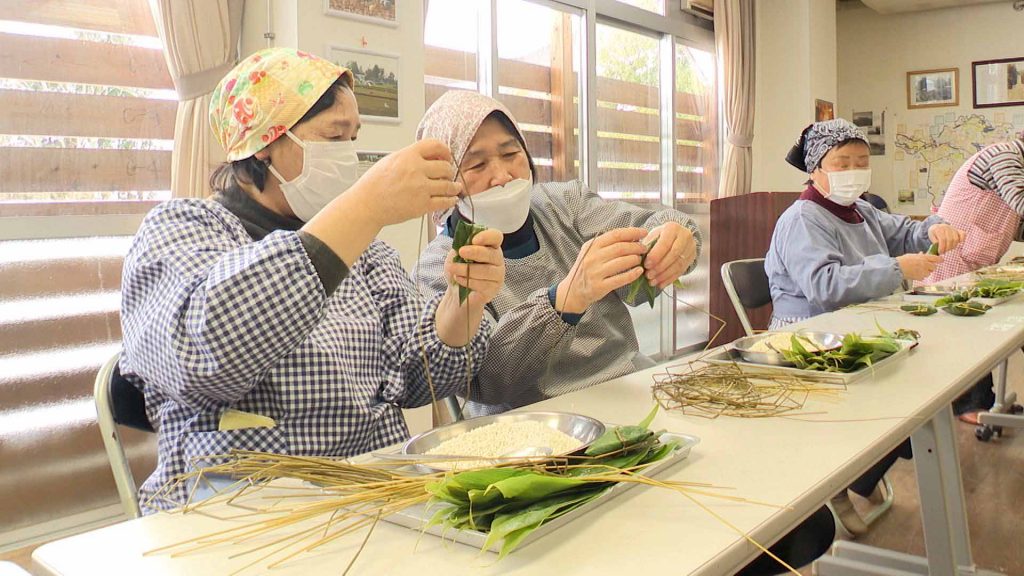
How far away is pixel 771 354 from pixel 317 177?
35.3 inches

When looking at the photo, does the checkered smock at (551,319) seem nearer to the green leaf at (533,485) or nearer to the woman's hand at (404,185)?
the woman's hand at (404,185)

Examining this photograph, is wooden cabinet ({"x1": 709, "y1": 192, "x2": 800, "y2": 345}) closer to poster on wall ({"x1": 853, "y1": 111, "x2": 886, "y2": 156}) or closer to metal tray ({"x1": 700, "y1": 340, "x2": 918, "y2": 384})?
poster on wall ({"x1": 853, "y1": 111, "x2": 886, "y2": 156})

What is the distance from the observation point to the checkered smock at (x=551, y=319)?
1527 mm

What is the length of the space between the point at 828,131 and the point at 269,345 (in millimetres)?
2457

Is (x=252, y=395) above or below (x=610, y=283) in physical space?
below

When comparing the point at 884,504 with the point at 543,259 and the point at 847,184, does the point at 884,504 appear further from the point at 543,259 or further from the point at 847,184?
the point at 543,259

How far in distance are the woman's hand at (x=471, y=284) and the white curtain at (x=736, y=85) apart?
4.86 metres

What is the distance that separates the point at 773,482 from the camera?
2.88 ft

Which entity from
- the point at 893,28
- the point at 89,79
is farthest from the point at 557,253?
the point at 893,28

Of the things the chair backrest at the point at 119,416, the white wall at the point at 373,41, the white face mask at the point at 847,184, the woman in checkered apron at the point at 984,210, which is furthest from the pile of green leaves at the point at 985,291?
the chair backrest at the point at 119,416

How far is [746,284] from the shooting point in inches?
104

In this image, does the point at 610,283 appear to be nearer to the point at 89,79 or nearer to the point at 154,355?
the point at 154,355

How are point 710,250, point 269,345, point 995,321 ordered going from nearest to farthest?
point 269,345 < point 995,321 < point 710,250

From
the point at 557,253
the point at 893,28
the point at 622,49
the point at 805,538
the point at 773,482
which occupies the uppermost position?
the point at 893,28
